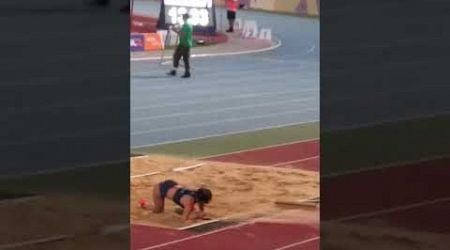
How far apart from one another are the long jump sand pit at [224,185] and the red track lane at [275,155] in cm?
Answer: 26

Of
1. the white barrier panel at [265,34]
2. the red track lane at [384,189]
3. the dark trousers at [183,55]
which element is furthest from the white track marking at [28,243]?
the white barrier panel at [265,34]

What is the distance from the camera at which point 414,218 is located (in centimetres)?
278

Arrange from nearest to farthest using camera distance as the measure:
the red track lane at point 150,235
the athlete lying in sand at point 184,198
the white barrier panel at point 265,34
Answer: the red track lane at point 150,235 → the athlete lying in sand at point 184,198 → the white barrier panel at point 265,34

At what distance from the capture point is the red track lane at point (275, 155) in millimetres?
8039

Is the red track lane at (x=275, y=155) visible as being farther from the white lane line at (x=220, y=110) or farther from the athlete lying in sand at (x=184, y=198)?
the white lane line at (x=220, y=110)

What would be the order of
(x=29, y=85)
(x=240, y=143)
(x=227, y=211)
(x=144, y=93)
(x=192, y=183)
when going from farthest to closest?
1. (x=144, y=93)
2. (x=240, y=143)
3. (x=192, y=183)
4. (x=227, y=211)
5. (x=29, y=85)

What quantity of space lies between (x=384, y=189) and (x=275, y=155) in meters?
5.61

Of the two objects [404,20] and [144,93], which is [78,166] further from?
[144,93]

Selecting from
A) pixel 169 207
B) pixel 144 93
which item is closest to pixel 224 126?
pixel 144 93

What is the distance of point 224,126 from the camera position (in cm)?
1014

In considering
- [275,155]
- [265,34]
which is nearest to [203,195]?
[275,155]

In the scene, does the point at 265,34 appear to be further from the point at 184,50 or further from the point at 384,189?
the point at 384,189

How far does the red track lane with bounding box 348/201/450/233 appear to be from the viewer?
2.76 metres

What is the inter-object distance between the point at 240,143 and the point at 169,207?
281 centimetres
